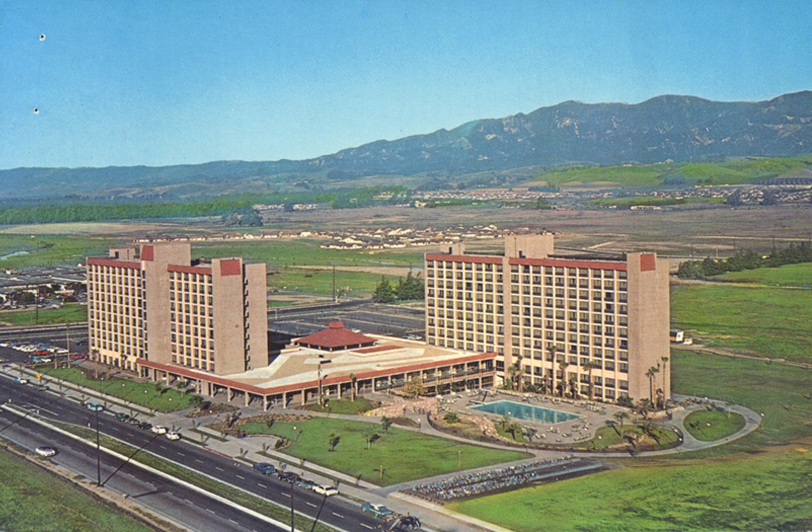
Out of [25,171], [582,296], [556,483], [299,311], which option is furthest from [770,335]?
[25,171]

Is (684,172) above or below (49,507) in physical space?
above

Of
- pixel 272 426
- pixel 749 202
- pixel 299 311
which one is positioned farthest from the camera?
pixel 749 202

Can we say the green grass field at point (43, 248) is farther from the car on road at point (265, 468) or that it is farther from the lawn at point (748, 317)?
the car on road at point (265, 468)

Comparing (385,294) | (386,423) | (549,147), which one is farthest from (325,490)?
(549,147)

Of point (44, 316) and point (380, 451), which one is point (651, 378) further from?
point (44, 316)

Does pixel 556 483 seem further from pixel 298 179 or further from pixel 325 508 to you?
pixel 298 179

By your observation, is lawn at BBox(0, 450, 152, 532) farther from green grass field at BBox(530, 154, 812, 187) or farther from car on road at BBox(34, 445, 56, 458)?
green grass field at BBox(530, 154, 812, 187)

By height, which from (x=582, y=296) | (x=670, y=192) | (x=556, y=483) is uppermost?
(x=670, y=192)
